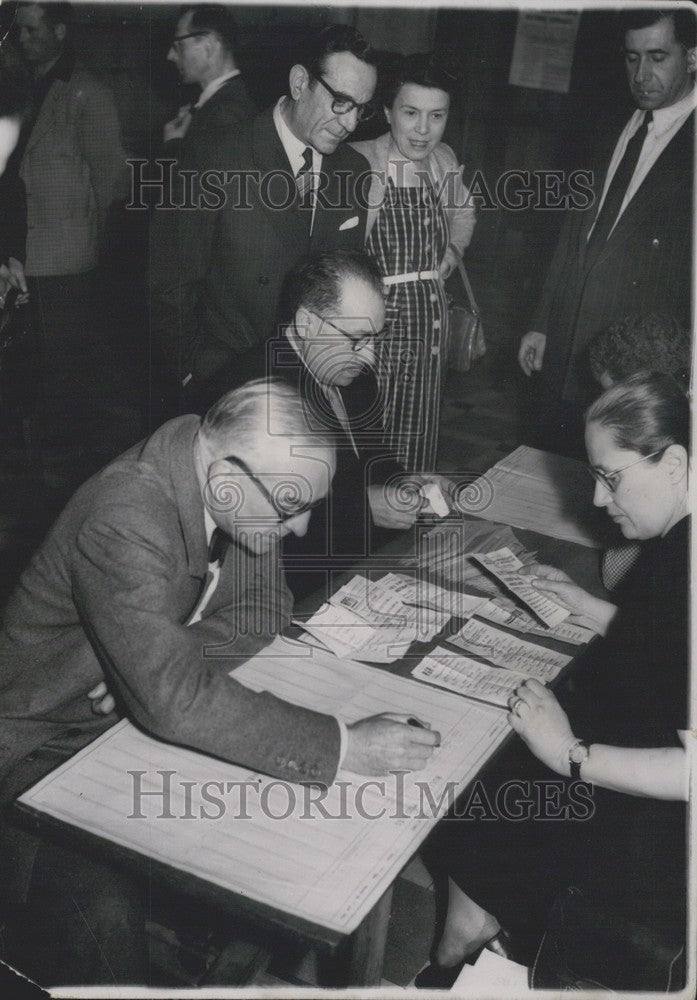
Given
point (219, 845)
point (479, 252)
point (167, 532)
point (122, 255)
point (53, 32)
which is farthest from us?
point (479, 252)

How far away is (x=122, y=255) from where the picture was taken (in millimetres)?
3793

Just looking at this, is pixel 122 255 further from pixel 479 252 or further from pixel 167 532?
pixel 479 252

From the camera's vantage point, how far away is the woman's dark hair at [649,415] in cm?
188

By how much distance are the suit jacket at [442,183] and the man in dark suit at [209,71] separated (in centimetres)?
51

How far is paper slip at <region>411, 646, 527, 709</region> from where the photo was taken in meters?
1.78

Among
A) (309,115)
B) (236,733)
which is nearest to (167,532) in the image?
(236,733)

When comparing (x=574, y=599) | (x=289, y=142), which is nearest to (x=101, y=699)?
(x=574, y=599)

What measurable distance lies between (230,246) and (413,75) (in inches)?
41.8

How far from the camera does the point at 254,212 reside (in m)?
3.07

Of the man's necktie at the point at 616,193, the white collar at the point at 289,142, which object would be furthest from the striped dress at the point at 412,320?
the man's necktie at the point at 616,193

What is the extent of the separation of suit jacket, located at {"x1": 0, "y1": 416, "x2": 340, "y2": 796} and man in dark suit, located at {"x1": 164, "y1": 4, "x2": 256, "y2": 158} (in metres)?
1.91

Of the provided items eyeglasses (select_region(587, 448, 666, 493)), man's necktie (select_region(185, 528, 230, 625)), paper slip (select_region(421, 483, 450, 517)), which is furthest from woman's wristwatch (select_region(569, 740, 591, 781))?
paper slip (select_region(421, 483, 450, 517))

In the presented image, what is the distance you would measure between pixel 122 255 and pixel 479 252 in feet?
13.3

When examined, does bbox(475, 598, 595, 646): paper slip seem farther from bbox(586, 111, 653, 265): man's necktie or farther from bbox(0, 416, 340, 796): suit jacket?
bbox(586, 111, 653, 265): man's necktie
